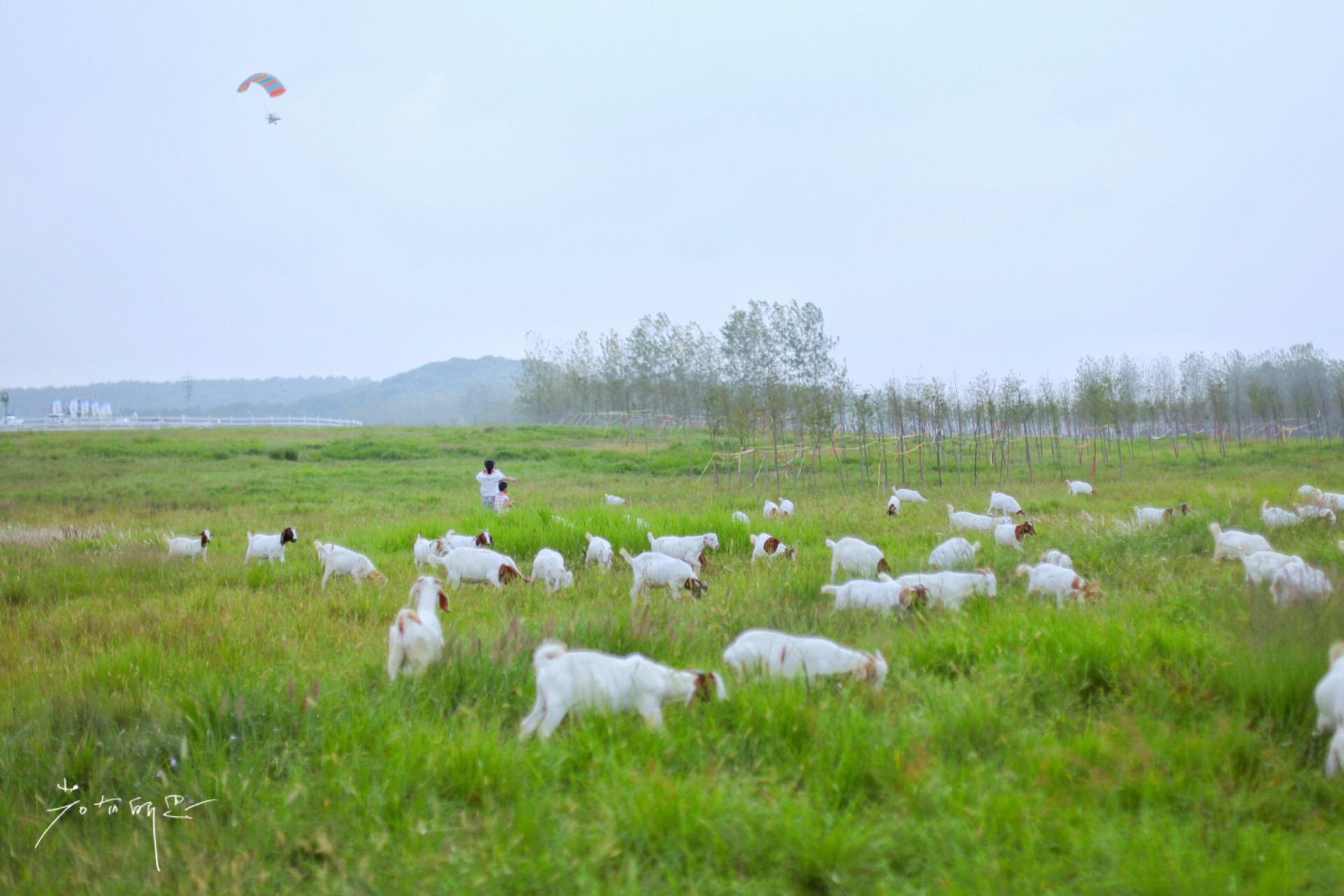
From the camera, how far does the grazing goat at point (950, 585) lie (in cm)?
697

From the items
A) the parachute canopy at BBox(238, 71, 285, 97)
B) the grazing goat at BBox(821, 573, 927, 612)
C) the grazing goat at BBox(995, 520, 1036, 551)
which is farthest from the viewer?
the parachute canopy at BBox(238, 71, 285, 97)

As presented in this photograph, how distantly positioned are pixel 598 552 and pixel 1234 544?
25.4 feet

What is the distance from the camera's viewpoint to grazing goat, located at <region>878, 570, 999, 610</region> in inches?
275

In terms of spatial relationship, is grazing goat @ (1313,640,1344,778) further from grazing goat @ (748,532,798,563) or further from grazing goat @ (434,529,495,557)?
grazing goat @ (434,529,495,557)

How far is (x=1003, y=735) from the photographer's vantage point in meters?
3.94

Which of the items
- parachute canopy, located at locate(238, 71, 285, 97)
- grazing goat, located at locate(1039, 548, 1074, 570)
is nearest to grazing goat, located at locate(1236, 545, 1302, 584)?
grazing goat, located at locate(1039, 548, 1074, 570)

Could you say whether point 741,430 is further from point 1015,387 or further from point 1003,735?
point 1003,735

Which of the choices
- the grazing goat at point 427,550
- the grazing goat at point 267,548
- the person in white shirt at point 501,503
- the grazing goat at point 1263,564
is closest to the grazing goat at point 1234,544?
the grazing goat at point 1263,564

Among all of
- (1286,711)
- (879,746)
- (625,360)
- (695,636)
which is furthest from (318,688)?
(625,360)

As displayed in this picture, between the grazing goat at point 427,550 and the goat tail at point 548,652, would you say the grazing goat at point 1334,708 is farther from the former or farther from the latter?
the grazing goat at point 427,550

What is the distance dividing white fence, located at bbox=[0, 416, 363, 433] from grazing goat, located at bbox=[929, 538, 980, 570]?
60.6m

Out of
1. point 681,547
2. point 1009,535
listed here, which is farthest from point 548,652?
point 1009,535

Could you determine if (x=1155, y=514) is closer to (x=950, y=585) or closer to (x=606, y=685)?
(x=950, y=585)

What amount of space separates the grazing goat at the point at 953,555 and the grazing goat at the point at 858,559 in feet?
2.00
